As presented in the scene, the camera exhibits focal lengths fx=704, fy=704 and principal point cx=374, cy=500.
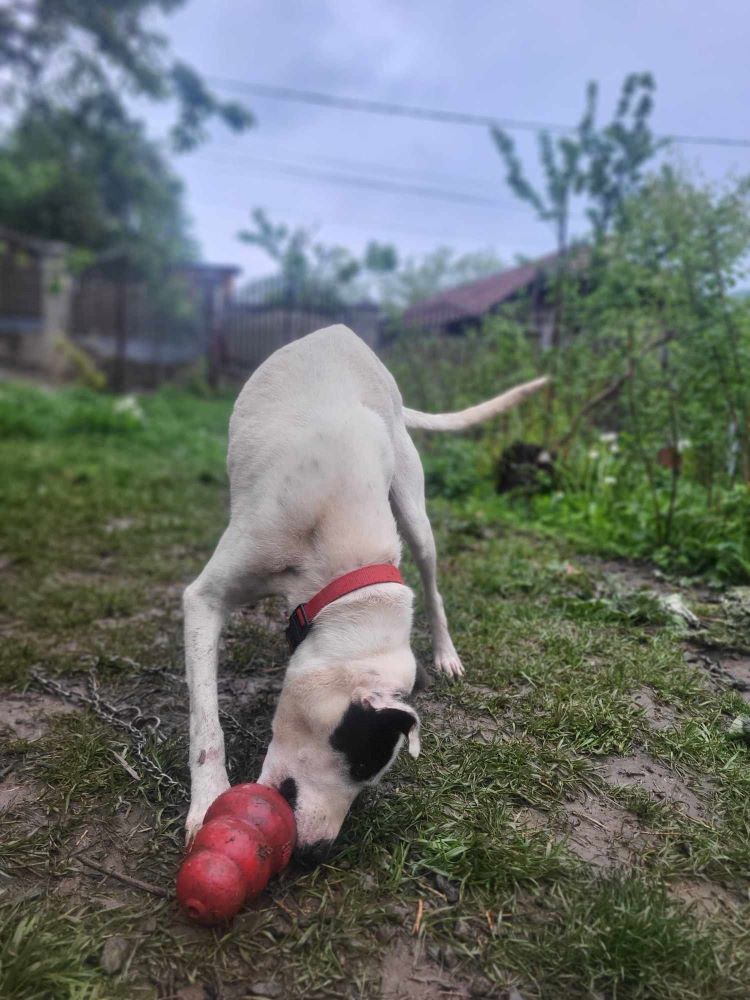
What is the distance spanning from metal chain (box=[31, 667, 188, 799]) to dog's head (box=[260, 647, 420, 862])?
0.50 meters

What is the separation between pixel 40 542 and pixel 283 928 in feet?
12.7

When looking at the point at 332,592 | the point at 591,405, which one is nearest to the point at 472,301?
the point at 591,405

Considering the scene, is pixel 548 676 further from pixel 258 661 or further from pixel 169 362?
pixel 169 362

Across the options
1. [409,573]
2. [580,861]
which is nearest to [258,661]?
[409,573]

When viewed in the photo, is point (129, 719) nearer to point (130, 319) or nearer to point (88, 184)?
point (130, 319)

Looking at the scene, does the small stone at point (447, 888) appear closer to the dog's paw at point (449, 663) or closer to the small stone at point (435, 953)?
the small stone at point (435, 953)

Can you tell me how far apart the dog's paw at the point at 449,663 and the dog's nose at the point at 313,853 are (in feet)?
4.11

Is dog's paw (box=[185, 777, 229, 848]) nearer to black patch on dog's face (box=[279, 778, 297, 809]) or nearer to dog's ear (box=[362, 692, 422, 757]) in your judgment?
black patch on dog's face (box=[279, 778, 297, 809])

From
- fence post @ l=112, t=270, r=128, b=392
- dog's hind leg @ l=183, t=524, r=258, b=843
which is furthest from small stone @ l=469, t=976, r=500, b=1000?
fence post @ l=112, t=270, r=128, b=392

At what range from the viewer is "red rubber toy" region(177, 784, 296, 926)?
1.61m

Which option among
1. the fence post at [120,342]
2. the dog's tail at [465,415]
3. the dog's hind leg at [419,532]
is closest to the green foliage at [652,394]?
the dog's tail at [465,415]

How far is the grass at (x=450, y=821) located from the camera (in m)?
1.60

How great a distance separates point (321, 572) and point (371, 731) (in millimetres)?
588

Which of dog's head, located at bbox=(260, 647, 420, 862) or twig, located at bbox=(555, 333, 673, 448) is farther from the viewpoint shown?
twig, located at bbox=(555, 333, 673, 448)
